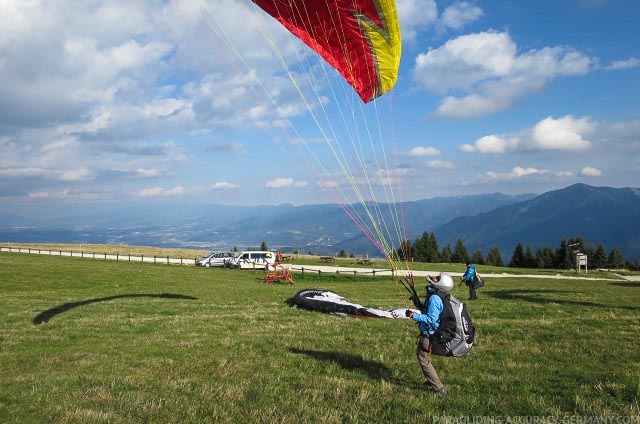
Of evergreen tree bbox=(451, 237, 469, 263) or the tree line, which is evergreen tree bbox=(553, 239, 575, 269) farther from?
evergreen tree bbox=(451, 237, 469, 263)

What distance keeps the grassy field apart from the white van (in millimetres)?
29339

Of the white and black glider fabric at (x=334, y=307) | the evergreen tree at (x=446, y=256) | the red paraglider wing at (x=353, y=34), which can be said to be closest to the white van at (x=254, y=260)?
the white and black glider fabric at (x=334, y=307)

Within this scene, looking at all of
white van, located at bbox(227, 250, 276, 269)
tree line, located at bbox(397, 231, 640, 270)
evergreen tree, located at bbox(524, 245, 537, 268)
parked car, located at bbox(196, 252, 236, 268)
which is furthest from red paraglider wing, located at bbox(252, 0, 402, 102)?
evergreen tree, located at bbox(524, 245, 537, 268)

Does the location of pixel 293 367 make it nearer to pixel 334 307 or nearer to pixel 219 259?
pixel 334 307

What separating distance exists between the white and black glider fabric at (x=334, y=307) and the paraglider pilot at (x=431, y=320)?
7.05 metres

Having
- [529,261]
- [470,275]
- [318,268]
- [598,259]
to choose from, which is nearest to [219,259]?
[318,268]

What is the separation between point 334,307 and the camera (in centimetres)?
1702

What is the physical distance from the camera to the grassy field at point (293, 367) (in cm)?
670

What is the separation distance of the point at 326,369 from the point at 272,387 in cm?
158

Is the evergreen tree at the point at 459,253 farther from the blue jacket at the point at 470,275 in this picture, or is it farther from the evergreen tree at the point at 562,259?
the blue jacket at the point at 470,275

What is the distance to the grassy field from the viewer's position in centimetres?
670

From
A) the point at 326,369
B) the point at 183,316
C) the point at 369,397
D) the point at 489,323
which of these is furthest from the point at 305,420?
the point at 183,316

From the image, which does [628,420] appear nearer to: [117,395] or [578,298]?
[117,395]

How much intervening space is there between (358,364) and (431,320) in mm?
2473
